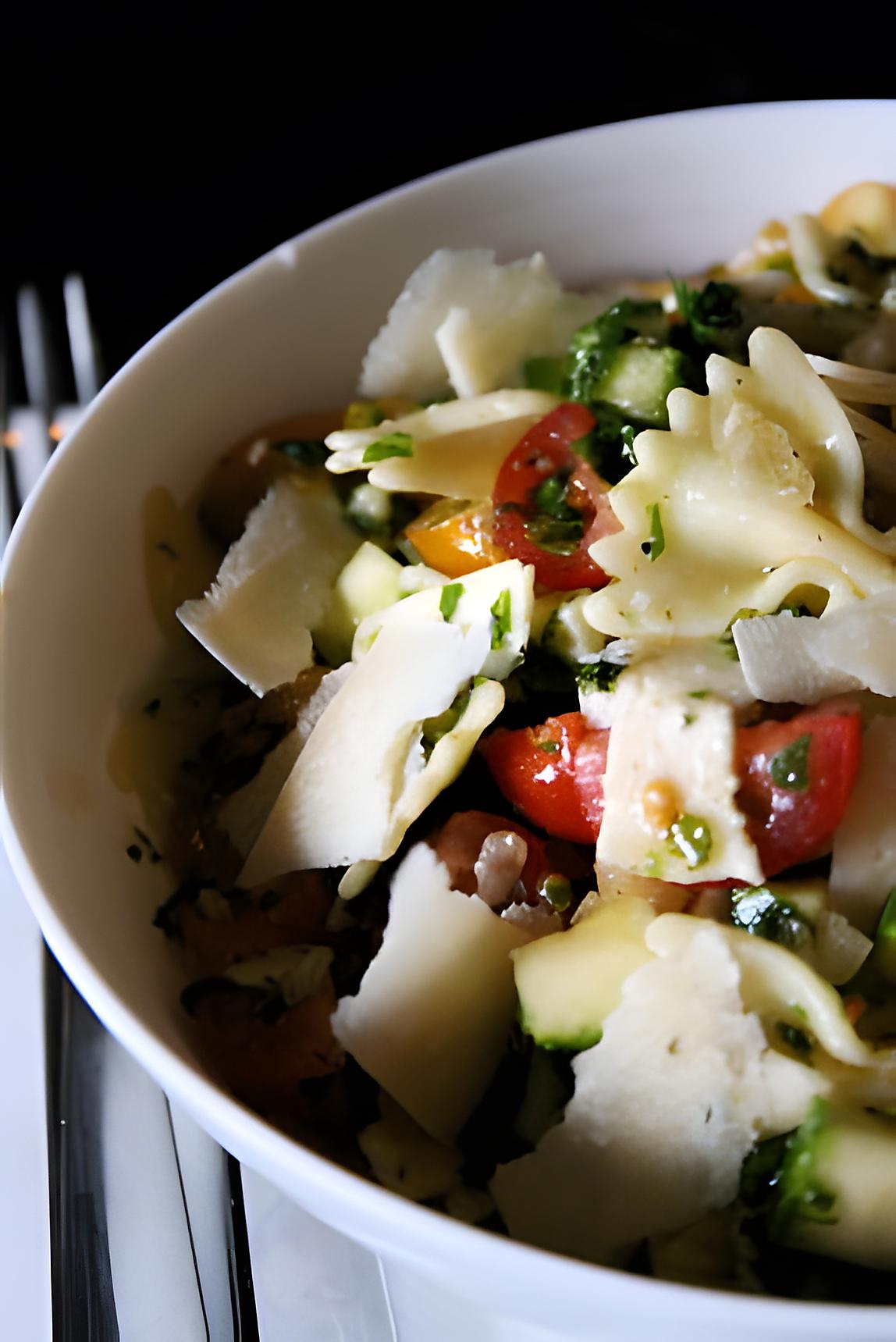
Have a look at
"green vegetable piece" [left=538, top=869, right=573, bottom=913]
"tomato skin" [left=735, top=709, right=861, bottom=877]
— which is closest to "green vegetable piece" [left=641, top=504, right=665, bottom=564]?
"tomato skin" [left=735, top=709, right=861, bottom=877]

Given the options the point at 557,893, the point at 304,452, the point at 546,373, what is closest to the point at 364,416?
the point at 304,452

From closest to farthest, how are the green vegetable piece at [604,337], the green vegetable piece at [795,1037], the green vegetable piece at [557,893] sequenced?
1. the green vegetable piece at [795,1037]
2. the green vegetable piece at [557,893]
3. the green vegetable piece at [604,337]

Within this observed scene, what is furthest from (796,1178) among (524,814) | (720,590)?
(720,590)

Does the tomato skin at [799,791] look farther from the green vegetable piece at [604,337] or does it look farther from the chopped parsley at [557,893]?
the green vegetable piece at [604,337]

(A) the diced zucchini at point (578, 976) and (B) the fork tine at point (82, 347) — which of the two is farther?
(B) the fork tine at point (82, 347)

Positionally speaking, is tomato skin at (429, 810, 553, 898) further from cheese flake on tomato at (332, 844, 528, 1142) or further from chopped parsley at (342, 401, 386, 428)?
chopped parsley at (342, 401, 386, 428)

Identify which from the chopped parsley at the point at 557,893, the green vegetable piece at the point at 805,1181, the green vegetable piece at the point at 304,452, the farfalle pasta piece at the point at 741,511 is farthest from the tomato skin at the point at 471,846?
the green vegetable piece at the point at 304,452
